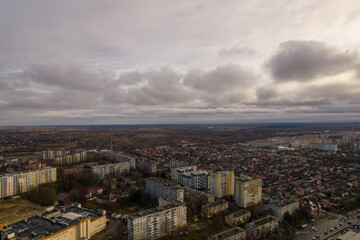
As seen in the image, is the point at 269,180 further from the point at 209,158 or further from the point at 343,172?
the point at 209,158

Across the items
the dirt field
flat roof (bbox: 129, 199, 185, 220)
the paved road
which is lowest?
the dirt field

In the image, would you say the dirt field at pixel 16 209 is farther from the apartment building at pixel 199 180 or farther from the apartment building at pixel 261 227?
the apartment building at pixel 261 227

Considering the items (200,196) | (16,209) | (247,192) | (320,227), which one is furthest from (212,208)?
(16,209)

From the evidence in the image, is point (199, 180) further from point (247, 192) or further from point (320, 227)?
point (320, 227)

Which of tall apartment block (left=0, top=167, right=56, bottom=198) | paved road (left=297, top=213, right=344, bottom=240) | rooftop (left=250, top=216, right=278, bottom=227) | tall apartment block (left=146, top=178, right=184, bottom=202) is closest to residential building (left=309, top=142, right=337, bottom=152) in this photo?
paved road (left=297, top=213, right=344, bottom=240)

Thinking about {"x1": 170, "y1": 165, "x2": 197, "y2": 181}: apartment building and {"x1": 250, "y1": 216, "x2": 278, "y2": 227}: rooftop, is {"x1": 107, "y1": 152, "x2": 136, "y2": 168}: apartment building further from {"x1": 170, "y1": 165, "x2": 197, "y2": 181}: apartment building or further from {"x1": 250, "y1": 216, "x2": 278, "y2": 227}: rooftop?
{"x1": 250, "y1": 216, "x2": 278, "y2": 227}: rooftop

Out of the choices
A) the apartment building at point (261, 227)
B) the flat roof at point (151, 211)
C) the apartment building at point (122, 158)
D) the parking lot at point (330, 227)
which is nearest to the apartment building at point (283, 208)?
the apartment building at point (261, 227)
